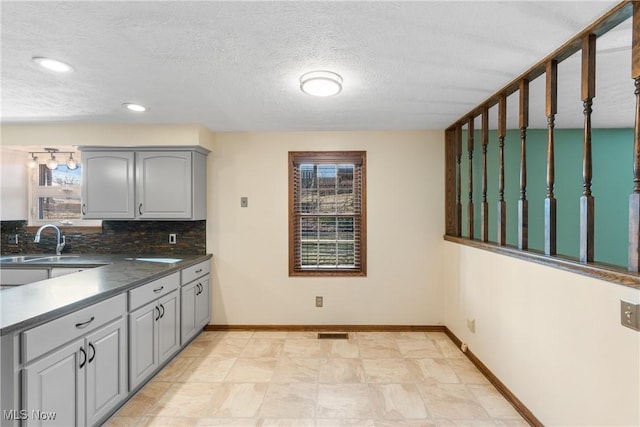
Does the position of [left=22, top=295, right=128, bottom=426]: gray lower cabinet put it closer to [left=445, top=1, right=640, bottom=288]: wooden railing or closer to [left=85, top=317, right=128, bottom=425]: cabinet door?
[left=85, top=317, right=128, bottom=425]: cabinet door

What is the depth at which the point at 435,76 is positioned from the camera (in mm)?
2229

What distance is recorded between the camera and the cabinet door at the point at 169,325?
2.76 metres

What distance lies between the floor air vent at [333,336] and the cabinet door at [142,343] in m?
1.65

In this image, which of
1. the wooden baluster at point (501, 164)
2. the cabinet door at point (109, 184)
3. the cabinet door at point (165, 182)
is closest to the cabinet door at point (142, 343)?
the cabinet door at point (165, 182)

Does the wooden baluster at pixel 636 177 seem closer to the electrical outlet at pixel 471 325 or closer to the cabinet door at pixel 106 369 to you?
the electrical outlet at pixel 471 325

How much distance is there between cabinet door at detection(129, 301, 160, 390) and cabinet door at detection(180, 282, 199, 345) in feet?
1.50

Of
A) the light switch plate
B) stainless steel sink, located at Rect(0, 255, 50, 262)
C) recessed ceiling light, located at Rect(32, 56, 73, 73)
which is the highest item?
recessed ceiling light, located at Rect(32, 56, 73, 73)

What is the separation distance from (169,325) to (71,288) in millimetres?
982

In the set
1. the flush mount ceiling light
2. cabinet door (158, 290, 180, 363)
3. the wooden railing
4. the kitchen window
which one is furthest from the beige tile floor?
the flush mount ceiling light

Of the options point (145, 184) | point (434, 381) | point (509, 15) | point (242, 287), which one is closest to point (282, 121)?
point (145, 184)

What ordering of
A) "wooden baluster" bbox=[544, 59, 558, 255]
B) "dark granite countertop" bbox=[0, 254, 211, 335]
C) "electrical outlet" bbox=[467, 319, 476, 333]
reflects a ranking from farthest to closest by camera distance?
"electrical outlet" bbox=[467, 319, 476, 333] → "wooden baluster" bbox=[544, 59, 558, 255] → "dark granite countertop" bbox=[0, 254, 211, 335]

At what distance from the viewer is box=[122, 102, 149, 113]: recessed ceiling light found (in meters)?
2.80

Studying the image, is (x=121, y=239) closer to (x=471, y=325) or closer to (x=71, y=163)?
(x=71, y=163)

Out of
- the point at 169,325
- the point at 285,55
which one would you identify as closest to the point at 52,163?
the point at 169,325
